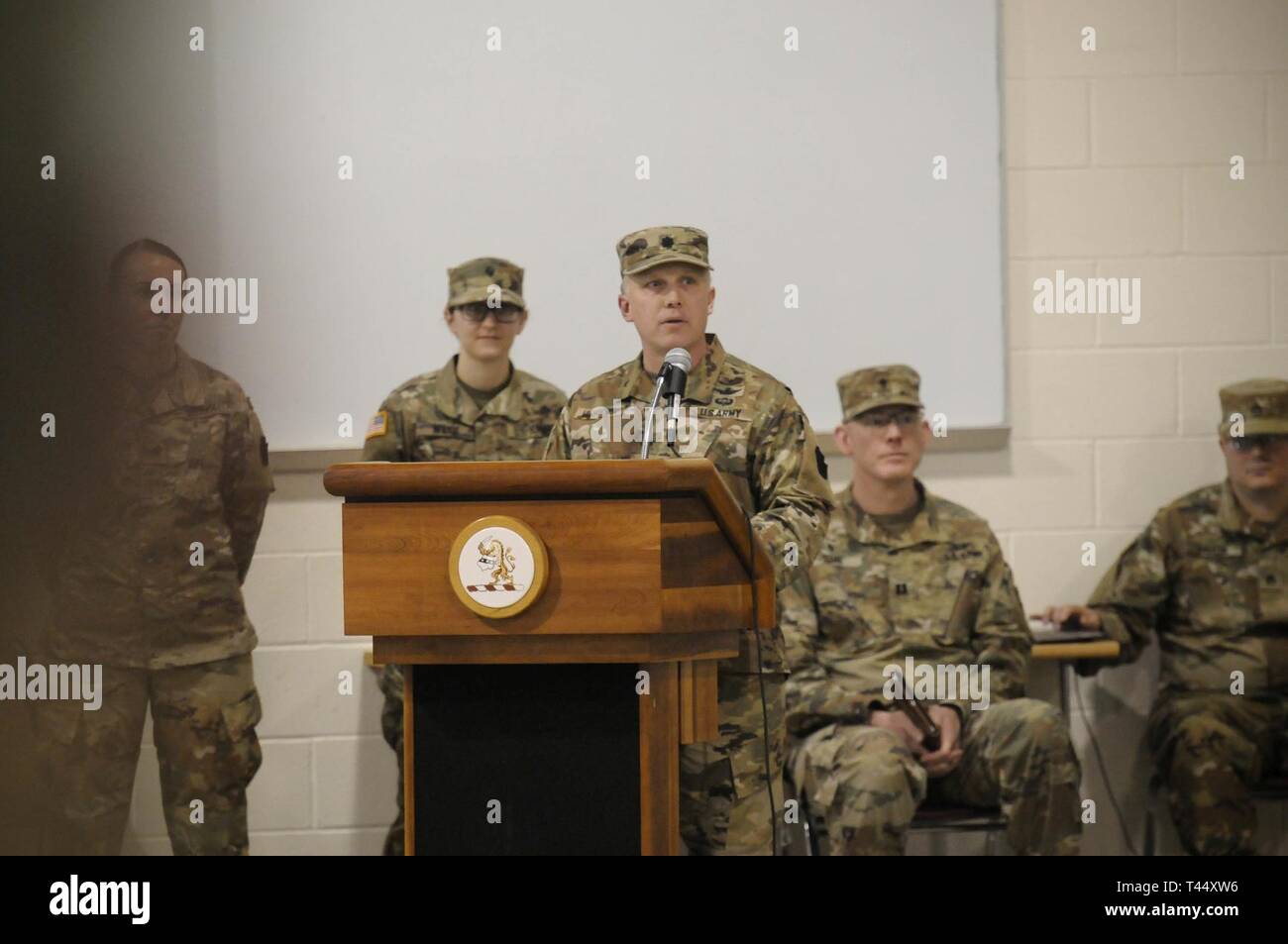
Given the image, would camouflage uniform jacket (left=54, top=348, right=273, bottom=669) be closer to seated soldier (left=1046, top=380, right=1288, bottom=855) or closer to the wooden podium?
the wooden podium

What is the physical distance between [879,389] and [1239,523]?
3.46 ft

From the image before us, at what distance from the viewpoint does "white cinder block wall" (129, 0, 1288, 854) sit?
3975mm

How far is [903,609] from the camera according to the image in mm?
3541

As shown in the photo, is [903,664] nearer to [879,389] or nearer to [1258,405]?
[879,389]

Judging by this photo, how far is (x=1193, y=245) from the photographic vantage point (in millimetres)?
4008

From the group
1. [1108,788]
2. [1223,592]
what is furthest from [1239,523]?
[1108,788]

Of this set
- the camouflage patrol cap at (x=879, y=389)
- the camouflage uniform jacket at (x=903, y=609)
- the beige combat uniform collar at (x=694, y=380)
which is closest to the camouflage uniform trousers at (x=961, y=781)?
the camouflage uniform jacket at (x=903, y=609)

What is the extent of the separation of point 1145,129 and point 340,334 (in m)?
2.35

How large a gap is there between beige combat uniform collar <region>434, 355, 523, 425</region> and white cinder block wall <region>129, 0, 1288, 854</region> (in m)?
0.54

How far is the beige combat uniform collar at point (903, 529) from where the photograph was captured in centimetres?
359

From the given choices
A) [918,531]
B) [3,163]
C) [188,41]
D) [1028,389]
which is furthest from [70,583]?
[1028,389]
